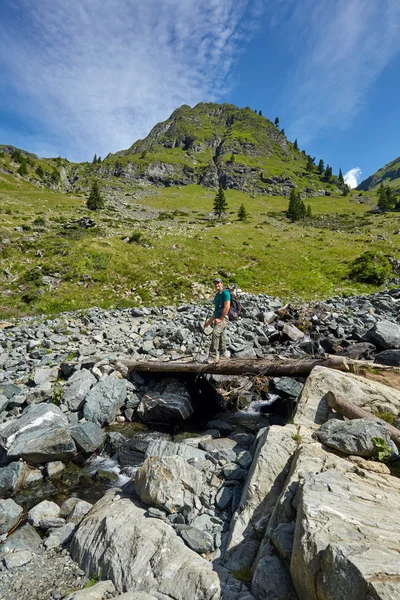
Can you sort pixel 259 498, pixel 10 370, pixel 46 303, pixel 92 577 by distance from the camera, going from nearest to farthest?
pixel 92 577
pixel 259 498
pixel 10 370
pixel 46 303

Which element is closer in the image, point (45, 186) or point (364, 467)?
point (364, 467)

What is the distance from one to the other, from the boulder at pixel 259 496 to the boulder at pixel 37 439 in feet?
18.2

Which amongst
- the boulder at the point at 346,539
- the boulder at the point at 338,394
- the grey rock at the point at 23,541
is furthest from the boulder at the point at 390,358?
the grey rock at the point at 23,541

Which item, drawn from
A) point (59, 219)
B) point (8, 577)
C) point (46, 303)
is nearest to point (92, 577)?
point (8, 577)

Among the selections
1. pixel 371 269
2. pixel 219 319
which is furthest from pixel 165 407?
pixel 371 269

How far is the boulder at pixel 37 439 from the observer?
809 centimetres

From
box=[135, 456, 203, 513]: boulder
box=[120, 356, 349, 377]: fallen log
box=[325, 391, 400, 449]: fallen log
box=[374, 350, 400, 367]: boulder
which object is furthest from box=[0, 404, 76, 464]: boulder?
box=[374, 350, 400, 367]: boulder

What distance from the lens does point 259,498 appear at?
548cm

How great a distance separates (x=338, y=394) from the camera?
311 inches

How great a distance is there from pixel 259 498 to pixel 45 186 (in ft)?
486

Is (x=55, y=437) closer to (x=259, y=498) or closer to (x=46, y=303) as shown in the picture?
(x=259, y=498)

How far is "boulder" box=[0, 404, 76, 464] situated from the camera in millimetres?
8094

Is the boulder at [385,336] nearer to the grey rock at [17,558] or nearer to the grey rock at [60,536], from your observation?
the grey rock at [60,536]

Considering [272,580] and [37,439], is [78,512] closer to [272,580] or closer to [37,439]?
[37,439]
